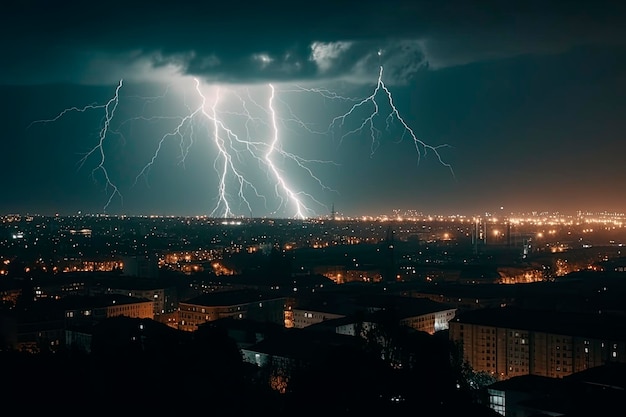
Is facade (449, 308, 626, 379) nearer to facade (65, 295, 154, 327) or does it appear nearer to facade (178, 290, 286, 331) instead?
facade (178, 290, 286, 331)

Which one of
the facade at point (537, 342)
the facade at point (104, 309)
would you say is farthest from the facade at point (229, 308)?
the facade at point (537, 342)

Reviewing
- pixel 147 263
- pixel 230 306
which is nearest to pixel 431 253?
pixel 147 263

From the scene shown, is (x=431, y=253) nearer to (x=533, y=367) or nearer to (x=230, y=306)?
(x=230, y=306)

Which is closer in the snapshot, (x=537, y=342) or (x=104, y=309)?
(x=537, y=342)

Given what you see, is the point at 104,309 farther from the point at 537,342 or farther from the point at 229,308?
the point at 537,342

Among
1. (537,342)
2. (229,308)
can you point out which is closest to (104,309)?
(229,308)
